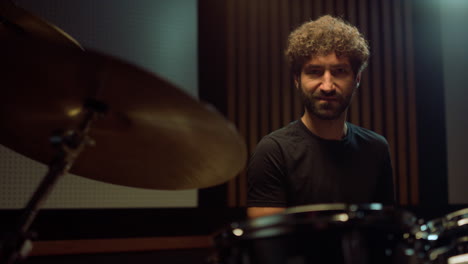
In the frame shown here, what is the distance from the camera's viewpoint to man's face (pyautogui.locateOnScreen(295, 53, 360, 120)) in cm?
164

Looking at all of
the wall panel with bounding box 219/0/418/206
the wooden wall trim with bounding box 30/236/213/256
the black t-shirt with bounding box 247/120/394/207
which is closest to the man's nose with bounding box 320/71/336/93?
the black t-shirt with bounding box 247/120/394/207

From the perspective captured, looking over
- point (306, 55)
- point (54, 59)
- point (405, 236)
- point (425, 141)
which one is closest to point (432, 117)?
point (425, 141)

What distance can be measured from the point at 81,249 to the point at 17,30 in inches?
74.4

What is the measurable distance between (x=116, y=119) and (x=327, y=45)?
100cm

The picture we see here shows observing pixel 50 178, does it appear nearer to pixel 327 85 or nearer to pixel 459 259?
A: pixel 459 259

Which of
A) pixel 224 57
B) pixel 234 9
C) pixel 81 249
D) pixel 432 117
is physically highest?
pixel 234 9

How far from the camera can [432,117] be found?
128 inches

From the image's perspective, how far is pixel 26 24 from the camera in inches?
38.5

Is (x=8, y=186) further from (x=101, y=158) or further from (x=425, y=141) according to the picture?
(x=425, y=141)

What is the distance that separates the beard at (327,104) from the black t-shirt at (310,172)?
0.14m

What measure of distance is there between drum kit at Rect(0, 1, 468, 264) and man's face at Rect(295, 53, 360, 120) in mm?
655

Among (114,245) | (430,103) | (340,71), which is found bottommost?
(114,245)

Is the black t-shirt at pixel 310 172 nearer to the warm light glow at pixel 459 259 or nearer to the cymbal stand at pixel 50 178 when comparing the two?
the warm light glow at pixel 459 259

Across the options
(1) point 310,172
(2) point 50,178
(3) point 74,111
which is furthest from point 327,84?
(2) point 50,178
